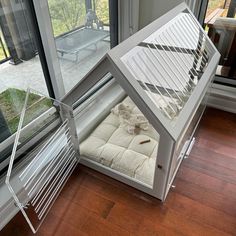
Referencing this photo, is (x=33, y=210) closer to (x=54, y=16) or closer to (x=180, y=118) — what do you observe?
(x=180, y=118)

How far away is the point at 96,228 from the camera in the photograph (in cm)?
120

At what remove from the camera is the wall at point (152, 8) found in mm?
1774

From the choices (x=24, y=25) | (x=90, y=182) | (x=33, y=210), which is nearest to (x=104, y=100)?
(x=90, y=182)

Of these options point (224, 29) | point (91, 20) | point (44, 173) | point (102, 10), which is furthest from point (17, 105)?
point (224, 29)

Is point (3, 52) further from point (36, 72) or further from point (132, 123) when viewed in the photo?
point (132, 123)

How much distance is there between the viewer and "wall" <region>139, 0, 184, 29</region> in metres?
1.77

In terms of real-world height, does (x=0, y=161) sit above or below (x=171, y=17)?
below

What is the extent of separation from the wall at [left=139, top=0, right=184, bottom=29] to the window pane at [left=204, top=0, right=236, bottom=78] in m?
0.36

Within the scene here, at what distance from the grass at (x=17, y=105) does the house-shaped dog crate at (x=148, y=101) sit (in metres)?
0.28

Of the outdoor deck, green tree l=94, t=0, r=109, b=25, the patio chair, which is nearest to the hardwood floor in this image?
the outdoor deck

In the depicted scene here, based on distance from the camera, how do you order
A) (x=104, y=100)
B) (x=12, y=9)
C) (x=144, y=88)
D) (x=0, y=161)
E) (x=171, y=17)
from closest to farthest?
(x=144, y=88) < (x=12, y=9) < (x=0, y=161) < (x=171, y=17) < (x=104, y=100)

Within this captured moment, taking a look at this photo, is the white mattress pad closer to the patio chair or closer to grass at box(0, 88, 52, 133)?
grass at box(0, 88, 52, 133)

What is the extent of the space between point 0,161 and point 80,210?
518 millimetres

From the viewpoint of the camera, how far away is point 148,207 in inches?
50.6
